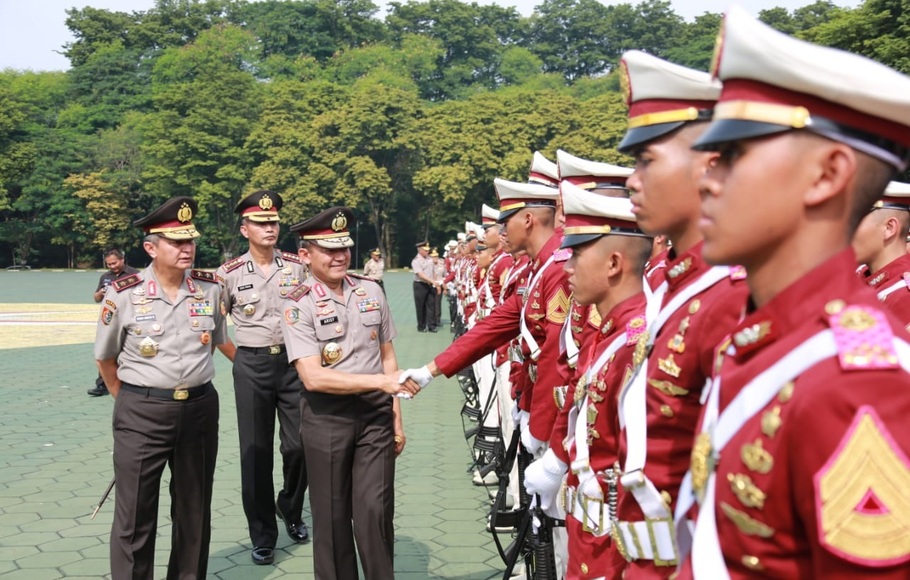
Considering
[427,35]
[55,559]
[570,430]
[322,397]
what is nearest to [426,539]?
[322,397]

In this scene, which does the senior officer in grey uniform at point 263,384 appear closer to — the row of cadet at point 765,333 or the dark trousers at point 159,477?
the dark trousers at point 159,477

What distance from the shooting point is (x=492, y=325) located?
17.6 feet

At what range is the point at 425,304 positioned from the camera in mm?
21469

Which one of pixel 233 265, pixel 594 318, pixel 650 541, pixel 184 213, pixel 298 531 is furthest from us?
pixel 233 265

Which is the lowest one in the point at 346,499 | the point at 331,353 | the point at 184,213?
the point at 346,499

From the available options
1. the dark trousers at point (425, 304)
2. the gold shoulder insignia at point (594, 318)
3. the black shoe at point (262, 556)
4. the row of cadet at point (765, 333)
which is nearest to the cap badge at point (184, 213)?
the black shoe at point (262, 556)

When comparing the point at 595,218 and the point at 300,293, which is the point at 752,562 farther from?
the point at 300,293

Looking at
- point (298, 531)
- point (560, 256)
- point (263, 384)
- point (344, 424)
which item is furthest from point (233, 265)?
point (560, 256)

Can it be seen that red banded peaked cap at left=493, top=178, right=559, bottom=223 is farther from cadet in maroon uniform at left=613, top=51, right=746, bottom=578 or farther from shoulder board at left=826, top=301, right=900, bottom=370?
shoulder board at left=826, top=301, right=900, bottom=370

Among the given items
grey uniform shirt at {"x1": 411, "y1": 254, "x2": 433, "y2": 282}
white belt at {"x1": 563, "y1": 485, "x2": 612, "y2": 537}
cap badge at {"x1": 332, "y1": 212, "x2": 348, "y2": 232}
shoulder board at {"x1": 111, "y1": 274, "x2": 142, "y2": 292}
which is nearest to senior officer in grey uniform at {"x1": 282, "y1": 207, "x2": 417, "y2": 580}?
cap badge at {"x1": 332, "y1": 212, "x2": 348, "y2": 232}

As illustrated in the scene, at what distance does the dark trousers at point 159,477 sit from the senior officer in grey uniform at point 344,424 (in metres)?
0.72

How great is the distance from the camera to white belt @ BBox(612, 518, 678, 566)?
2.37 metres

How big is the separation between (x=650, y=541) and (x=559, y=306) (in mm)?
2597

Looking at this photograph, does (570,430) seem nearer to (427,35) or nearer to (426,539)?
(426,539)
